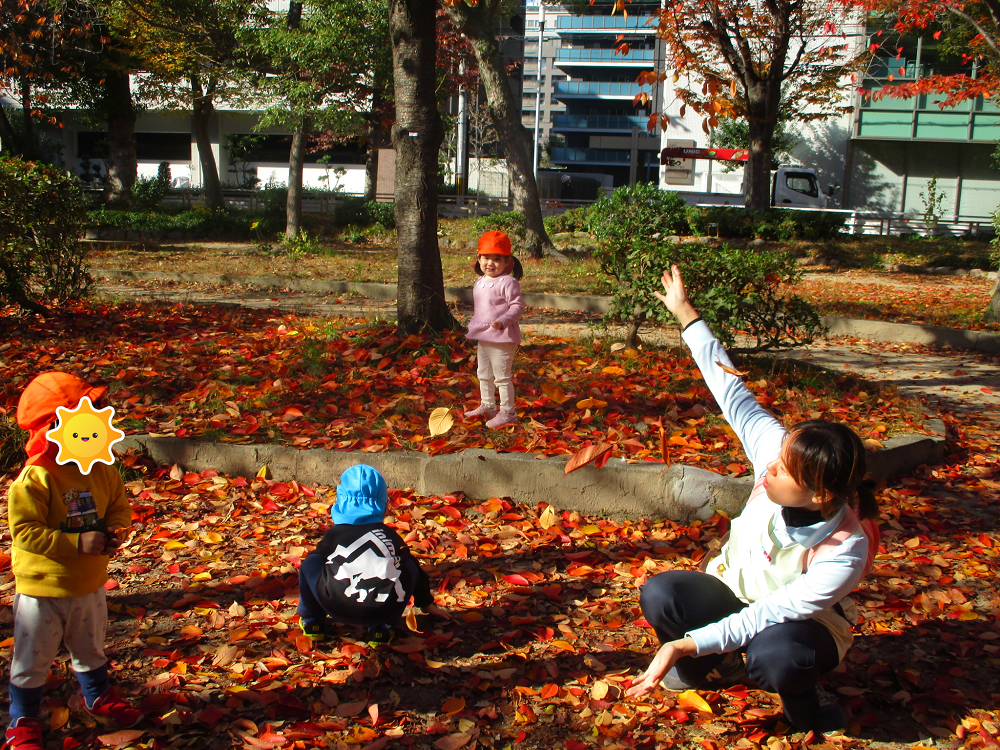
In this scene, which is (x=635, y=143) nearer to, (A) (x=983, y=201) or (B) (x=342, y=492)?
(A) (x=983, y=201)

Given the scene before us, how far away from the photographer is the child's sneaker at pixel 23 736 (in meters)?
2.37

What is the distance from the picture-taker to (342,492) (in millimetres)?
3055

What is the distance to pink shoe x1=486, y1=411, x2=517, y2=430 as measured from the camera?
500 cm

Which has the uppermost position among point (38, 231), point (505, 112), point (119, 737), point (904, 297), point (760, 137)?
point (760, 137)

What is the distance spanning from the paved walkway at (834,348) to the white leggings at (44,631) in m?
5.24

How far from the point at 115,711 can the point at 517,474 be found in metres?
2.28

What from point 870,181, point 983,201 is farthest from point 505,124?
point 983,201

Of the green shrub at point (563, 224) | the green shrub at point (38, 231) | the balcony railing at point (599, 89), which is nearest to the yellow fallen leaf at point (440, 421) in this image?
the green shrub at point (38, 231)

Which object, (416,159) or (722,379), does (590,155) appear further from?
(722,379)

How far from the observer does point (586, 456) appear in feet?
13.6

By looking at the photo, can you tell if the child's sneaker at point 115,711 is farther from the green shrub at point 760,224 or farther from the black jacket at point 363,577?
the green shrub at point 760,224

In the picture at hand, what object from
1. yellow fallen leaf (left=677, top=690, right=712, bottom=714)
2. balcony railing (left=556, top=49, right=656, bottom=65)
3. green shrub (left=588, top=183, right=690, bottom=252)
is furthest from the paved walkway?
balcony railing (left=556, top=49, right=656, bottom=65)

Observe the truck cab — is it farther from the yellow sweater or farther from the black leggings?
the yellow sweater

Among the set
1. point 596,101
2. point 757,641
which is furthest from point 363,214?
point 596,101
